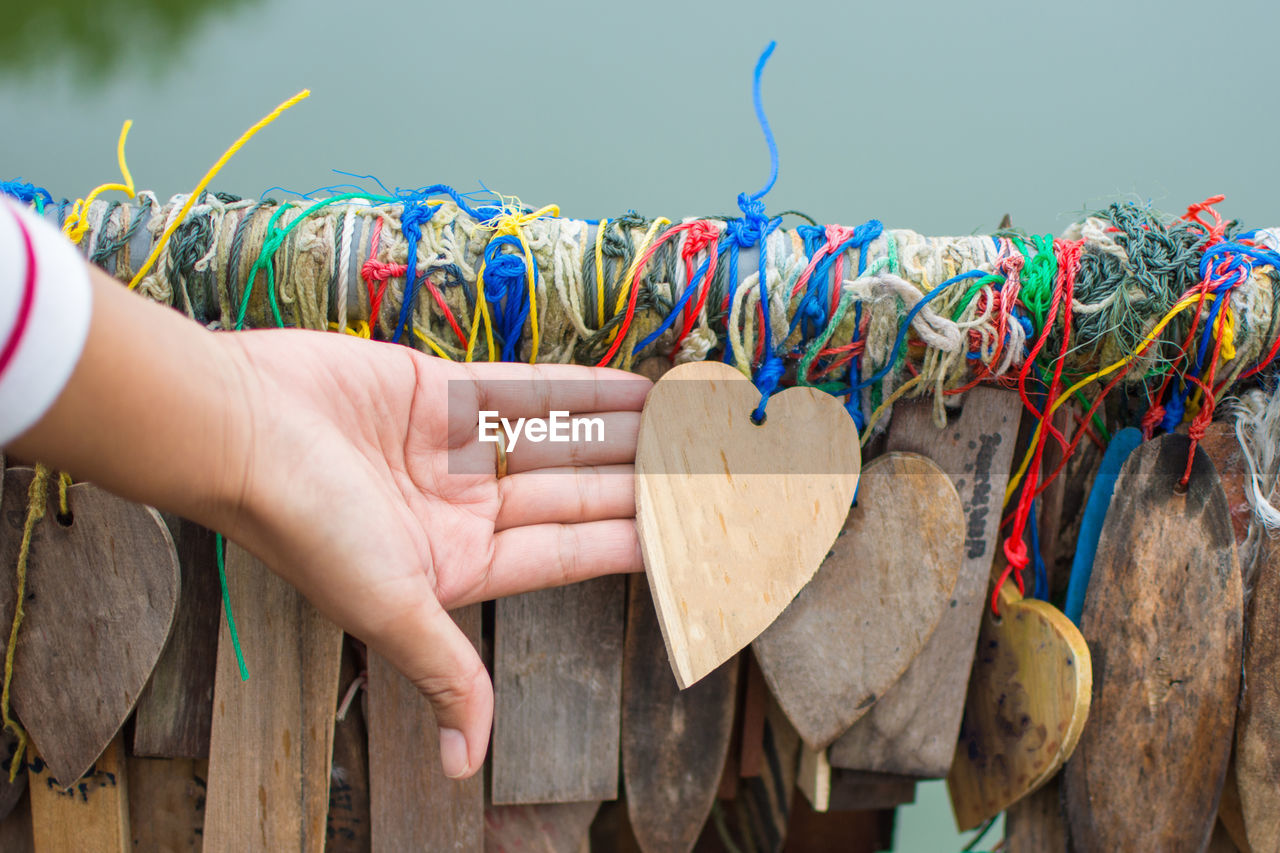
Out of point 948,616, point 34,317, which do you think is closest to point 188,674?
point 34,317

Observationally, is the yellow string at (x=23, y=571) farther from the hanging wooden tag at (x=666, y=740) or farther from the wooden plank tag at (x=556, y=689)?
the hanging wooden tag at (x=666, y=740)

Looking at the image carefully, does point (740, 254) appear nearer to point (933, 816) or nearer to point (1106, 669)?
point (1106, 669)

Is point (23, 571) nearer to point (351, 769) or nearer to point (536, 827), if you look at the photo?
point (351, 769)

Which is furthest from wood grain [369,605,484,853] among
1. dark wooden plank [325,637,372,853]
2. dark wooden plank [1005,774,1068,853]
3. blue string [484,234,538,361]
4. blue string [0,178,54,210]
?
dark wooden plank [1005,774,1068,853]

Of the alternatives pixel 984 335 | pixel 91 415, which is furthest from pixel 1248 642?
pixel 91 415

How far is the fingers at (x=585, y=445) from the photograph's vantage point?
957mm

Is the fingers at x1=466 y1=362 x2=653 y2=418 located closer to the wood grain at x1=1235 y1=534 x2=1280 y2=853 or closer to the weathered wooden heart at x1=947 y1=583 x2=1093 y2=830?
the weathered wooden heart at x1=947 y1=583 x2=1093 y2=830

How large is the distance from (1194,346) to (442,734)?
102 centimetres

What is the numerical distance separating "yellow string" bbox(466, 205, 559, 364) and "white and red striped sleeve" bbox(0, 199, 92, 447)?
41 cm

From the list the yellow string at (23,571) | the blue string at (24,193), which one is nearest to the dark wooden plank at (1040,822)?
the yellow string at (23,571)

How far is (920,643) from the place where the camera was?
1013 millimetres

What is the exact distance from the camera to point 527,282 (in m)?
0.91

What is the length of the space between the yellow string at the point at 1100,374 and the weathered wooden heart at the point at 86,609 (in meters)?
1.11

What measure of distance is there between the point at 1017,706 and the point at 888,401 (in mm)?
480
